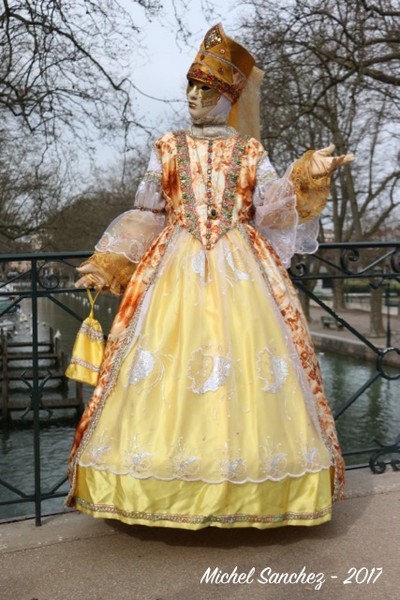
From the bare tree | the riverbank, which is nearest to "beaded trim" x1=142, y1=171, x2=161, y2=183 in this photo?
the bare tree

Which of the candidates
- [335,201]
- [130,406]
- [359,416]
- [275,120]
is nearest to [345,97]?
[275,120]

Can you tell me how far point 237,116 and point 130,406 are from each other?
56.0 inches

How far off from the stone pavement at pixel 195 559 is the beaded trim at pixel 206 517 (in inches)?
5.1

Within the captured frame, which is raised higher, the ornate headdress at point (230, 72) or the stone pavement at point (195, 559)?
the ornate headdress at point (230, 72)

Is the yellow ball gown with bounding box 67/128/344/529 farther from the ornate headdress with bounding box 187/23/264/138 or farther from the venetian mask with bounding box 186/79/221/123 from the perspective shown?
the ornate headdress with bounding box 187/23/264/138

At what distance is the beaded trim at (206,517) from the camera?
237cm

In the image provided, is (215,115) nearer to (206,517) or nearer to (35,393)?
(35,393)

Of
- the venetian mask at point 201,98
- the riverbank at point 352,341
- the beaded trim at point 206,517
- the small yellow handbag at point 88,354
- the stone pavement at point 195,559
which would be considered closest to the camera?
the stone pavement at point 195,559

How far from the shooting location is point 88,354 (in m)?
2.79

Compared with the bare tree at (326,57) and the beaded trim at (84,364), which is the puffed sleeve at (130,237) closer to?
the beaded trim at (84,364)

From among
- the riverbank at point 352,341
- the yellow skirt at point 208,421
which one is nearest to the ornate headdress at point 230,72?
the yellow skirt at point 208,421

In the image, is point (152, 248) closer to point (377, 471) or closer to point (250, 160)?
point (250, 160)

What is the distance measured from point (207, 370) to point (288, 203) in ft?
2.60

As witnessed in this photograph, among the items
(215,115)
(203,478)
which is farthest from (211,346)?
(215,115)
